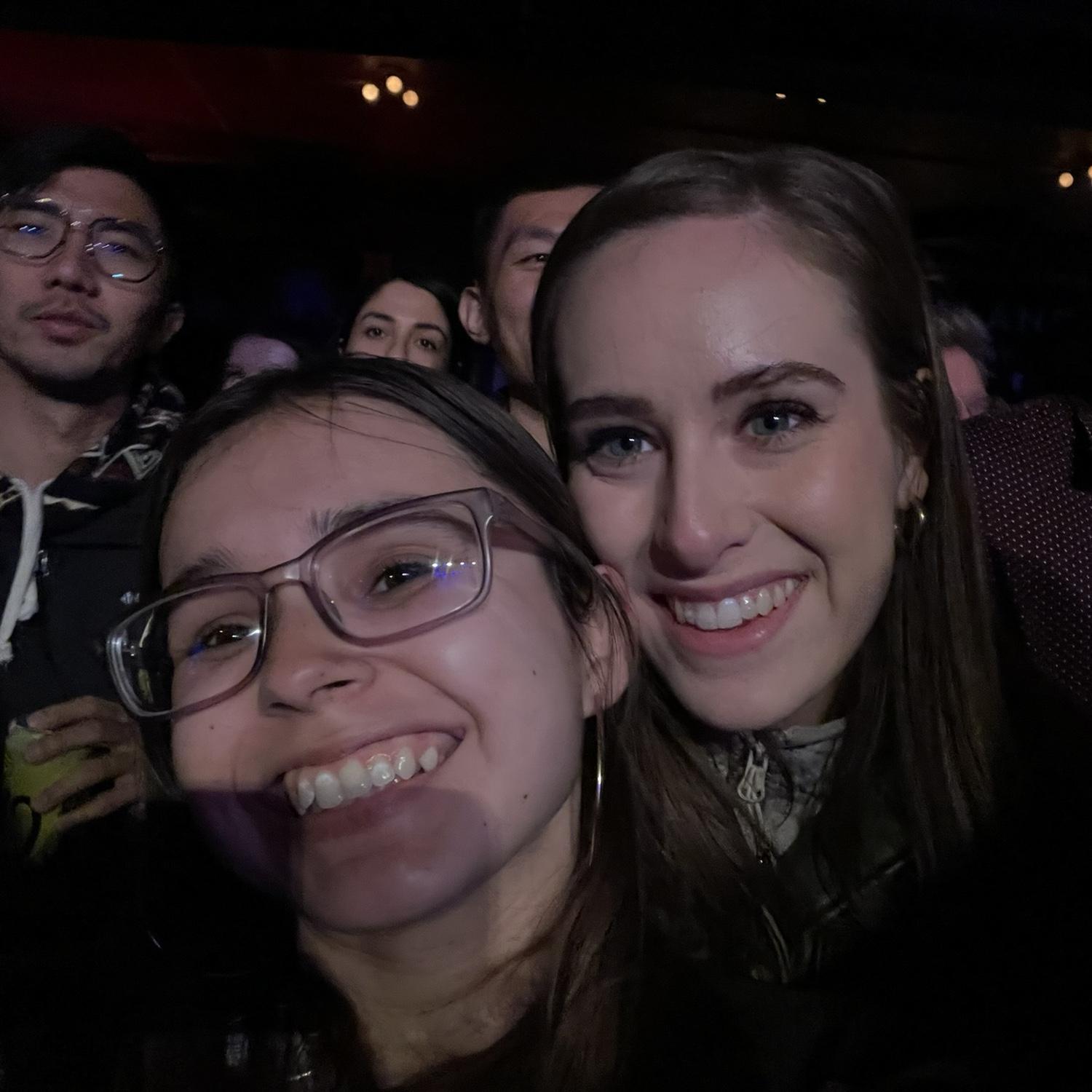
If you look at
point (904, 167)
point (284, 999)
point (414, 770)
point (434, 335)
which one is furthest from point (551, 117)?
point (284, 999)

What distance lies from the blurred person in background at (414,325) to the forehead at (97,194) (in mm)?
529

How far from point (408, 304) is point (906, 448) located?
4.23ft

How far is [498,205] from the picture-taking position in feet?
5.08

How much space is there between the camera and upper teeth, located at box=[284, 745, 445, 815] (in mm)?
633

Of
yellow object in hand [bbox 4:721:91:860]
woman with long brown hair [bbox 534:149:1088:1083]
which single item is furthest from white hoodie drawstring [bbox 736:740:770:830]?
yellow object in hand [bbox 4:721:91:860]

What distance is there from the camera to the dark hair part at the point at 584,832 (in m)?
0.68

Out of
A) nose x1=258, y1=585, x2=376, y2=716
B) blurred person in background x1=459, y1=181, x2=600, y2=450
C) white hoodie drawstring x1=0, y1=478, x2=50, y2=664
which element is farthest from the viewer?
blurred person in background x1=459, y1=181, x2=600, y2=450

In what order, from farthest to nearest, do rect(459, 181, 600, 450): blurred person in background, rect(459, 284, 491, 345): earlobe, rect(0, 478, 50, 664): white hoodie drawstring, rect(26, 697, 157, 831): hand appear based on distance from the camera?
rect(459, 284, 491, 345): earlobe → rect(459, 181, 600, 450): blurred person in background → rect(0, 478, 50, 664): white hoodie drawstring → rect(26, 697, 157, 831): hand

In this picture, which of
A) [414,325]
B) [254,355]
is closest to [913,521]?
[414,325]

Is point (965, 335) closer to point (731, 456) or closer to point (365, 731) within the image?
point (731, 456)

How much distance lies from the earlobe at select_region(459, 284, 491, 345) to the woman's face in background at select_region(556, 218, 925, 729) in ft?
2.65

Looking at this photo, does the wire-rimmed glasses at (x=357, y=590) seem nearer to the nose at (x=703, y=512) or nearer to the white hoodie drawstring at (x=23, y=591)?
the nose at (x=703, y=512)

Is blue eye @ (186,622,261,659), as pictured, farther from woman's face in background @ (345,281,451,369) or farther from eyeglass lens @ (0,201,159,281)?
woman's face in background @ (345,281,451,369)

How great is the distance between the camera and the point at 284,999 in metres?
0.81
